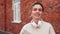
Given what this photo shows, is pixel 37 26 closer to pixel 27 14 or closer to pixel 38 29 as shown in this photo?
pixel 38 29

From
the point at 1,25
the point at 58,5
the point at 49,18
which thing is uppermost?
the point at 58,5

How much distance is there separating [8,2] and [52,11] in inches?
207

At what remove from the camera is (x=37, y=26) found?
2.67 m

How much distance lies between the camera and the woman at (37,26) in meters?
2.67

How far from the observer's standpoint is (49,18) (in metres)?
7.48

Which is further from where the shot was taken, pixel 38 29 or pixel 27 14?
pixel 27 14

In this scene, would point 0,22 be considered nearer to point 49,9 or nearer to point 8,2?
point 8,2

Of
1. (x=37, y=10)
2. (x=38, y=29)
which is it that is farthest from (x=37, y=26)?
(x=37, y=10)

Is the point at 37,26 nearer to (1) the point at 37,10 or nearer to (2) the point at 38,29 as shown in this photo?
(2) the point at 38,29

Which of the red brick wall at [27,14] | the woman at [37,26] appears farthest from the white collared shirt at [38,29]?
the red brick wall at [27,14]

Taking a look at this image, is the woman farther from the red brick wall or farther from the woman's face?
the red brick wall

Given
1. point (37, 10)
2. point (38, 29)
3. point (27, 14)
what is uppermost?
point (37, 10)

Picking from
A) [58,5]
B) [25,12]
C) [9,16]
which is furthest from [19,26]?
[58,5]

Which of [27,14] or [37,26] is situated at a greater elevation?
[37,26]
